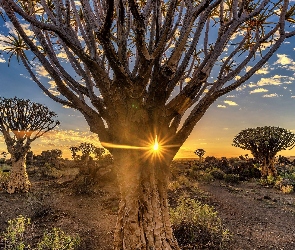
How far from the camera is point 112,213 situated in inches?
357

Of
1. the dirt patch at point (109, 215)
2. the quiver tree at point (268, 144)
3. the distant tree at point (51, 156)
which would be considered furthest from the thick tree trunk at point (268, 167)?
the distant tree at point (51, 156)

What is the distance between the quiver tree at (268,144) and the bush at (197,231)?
13922mm

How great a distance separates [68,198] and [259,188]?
36.6 ft

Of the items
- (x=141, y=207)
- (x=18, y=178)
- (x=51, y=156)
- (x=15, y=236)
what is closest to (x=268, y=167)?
(x=18, y=178)

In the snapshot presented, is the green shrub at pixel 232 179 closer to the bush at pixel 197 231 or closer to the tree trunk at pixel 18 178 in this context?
the bush at pixel 197 231

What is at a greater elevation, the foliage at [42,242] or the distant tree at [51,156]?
the distant tree at [51,156]

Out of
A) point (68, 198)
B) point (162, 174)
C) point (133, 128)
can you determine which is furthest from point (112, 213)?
point (133, 128)

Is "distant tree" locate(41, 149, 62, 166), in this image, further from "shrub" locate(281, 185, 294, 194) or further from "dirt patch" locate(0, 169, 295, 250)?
"shrub" locate(281, 185, 294, 194)

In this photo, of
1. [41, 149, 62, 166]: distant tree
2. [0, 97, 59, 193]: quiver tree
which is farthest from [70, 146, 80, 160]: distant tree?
[0, 97, 59, 193]: quiver tree

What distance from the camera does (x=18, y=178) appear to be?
41.4 feet

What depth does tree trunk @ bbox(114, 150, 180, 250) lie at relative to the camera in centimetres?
365

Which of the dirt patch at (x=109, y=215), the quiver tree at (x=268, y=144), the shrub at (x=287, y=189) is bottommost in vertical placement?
the dirt patch at (x=109, y=215)

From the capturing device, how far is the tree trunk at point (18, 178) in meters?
12.4

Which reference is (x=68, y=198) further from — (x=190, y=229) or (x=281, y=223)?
(x=281, y=223)
